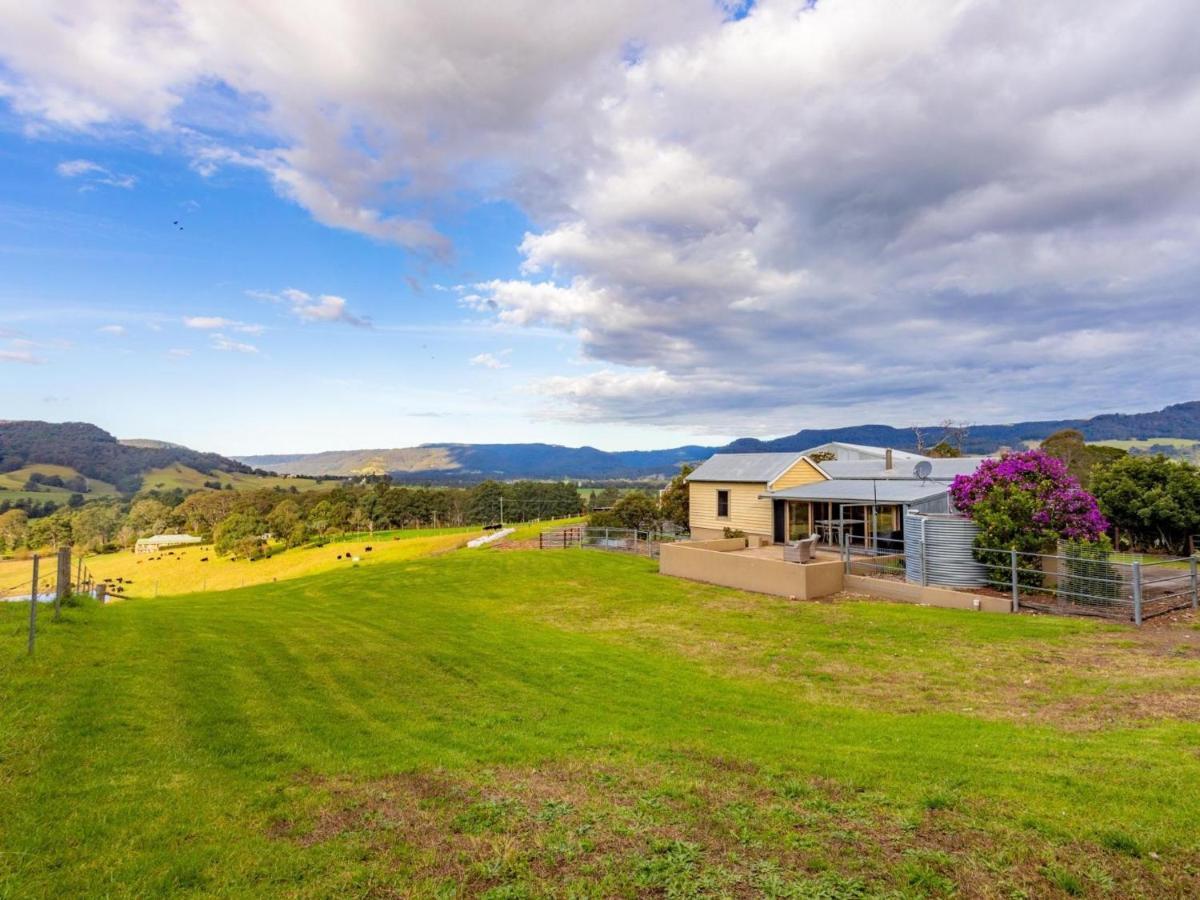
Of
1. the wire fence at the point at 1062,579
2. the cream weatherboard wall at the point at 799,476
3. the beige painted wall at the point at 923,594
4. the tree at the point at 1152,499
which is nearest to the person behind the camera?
the wire fence at the point at 1062,579

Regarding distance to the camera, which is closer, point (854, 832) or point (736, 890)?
point (736, 890)

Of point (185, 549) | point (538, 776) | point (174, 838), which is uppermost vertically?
point (174, 838)

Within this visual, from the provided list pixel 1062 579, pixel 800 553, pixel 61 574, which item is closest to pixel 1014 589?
pixel 1062 579

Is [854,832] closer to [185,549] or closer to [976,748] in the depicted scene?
[976,748]

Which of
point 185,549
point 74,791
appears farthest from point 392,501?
point 74,791

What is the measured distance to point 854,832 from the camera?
4711mm

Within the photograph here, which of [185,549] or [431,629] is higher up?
[431,629]

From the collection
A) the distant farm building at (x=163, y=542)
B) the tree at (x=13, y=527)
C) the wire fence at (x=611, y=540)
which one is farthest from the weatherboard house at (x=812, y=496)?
the tree at (x=13, y=527)

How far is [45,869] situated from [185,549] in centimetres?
10853

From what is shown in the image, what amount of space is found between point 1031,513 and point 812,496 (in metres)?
10.8

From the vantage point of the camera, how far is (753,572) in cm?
2033

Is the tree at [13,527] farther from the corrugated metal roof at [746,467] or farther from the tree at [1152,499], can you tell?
the tree at [1152,499]

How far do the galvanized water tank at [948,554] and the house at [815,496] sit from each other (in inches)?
176

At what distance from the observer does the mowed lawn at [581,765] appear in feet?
13.5
